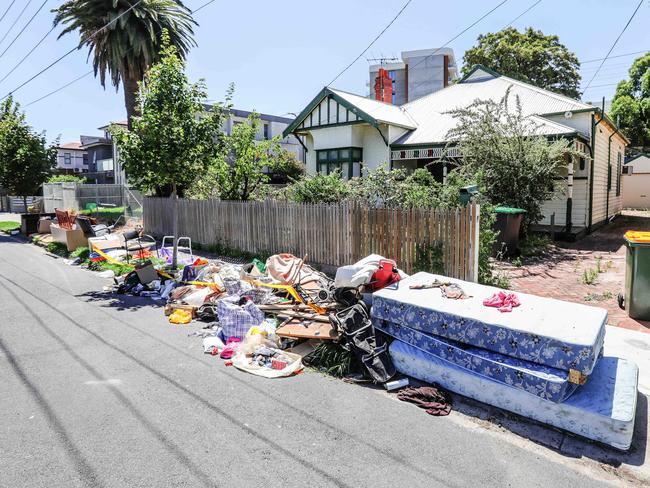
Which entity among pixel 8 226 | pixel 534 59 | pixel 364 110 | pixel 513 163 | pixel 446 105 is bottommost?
pixel 8 226

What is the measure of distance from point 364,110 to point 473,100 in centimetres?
427

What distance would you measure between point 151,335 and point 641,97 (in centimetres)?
3836

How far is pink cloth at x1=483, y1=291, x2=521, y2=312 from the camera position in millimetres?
4762

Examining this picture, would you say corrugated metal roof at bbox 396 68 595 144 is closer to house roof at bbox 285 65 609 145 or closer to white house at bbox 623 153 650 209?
house roof at bbox 285 65 609 145

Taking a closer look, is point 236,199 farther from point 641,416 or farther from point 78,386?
point 641,416

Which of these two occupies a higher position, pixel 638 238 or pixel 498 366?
pixel 638 238

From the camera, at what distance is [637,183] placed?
99.5ft

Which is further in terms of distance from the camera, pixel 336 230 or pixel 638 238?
pixel 336 230

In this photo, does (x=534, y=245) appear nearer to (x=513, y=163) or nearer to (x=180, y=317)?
(x=513, y=163)

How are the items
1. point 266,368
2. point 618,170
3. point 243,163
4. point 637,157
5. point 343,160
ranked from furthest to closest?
point 637,157
point 618,170
point 343,160
point 243,163
point 266,368

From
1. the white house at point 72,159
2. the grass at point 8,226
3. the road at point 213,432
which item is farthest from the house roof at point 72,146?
the road at point 213,432

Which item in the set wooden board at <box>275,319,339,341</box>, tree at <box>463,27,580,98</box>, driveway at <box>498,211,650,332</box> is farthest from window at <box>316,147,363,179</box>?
tree at <box>463,27,580,98</box>

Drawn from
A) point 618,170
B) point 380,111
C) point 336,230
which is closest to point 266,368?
point 336,230

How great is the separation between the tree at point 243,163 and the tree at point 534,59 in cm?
2448
